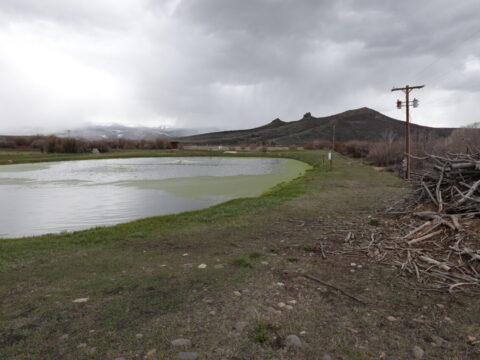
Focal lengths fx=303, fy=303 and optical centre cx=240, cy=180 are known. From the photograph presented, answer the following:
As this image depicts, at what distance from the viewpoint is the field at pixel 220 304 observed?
135 inches

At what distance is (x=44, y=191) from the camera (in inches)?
788

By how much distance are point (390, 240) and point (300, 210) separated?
4.44 metres

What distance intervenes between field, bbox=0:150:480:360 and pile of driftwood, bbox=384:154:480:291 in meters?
0.56

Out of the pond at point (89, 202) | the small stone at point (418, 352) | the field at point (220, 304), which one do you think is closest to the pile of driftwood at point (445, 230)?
the field at point (220, 304)

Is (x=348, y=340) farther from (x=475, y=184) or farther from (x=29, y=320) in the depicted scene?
(x=475, y=184)

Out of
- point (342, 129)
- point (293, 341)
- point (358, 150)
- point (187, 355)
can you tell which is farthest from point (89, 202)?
point (342, 129)

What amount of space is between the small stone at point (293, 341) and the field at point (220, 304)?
0.07 ft

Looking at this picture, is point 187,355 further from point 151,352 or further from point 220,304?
point 220,304

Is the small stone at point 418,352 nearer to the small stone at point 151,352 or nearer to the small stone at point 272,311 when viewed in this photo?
the small stone at point 272,311

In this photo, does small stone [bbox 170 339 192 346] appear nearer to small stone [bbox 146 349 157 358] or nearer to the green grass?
small stone [bbox 146 349 157 358]

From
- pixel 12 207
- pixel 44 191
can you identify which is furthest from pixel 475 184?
pixel 44 191

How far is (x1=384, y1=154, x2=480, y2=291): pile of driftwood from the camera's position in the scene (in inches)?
201

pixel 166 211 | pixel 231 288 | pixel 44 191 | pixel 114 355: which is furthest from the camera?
pixel 44 191

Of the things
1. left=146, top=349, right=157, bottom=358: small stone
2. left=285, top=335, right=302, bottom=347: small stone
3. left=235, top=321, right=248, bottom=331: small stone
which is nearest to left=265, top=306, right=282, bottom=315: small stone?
left=235, top=321, right=248, bottom=331: small stone
